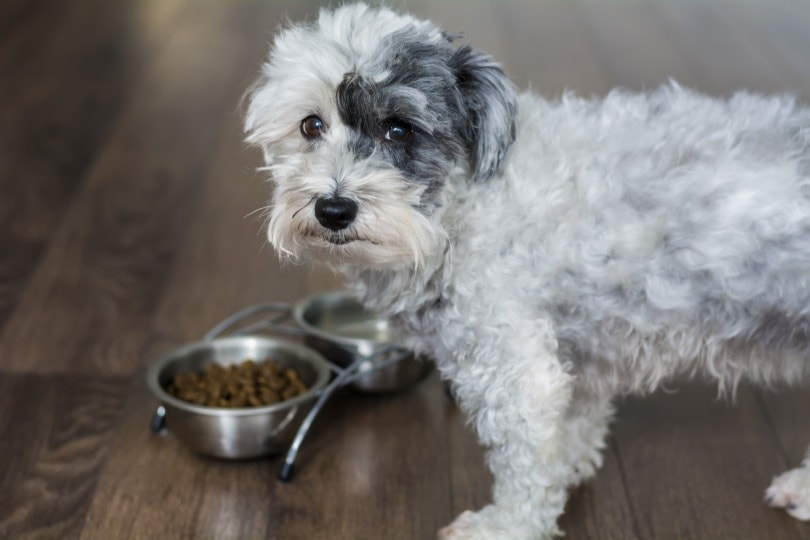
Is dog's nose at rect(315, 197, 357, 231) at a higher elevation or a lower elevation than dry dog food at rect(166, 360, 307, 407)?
higher

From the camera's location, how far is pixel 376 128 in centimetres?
156

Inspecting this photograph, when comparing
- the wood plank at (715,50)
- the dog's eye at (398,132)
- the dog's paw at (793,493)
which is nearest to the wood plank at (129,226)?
the dog's eye at (398,132)

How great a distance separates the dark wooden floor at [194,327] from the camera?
182 centimetres

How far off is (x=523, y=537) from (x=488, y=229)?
0.51 metres

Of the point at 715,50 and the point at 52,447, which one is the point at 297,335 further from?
the point at 715,50

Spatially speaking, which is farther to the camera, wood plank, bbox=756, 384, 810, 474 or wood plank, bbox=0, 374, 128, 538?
wood plank, bbox=756, 384, 810, 474

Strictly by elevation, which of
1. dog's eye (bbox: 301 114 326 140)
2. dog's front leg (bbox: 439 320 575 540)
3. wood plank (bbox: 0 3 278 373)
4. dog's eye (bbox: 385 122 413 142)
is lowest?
wood plank (bbox: 0 3 278 373)

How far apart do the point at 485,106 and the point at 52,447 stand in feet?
3.40

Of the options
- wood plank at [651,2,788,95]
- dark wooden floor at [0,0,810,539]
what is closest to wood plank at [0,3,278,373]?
dark wooden floor at [0,0,810,539]

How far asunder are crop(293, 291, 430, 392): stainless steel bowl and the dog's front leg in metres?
0.38

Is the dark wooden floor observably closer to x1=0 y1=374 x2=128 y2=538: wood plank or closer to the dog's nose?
x1=0 y1=374 x2=128 y2=538: wood plank

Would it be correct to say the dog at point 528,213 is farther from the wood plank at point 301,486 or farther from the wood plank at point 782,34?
the wood plank at point 782,34

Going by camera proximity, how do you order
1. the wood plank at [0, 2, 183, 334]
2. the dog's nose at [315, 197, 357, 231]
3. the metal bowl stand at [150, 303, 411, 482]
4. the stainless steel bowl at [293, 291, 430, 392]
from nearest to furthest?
the dog's nose at [315, 197, 357, 231]
the metal bowl stand at [150, 303, 411, 482]
the stainless steel bowl at [293, 291, 430, 392]
the wood plank at [0, 2, 183, 334]

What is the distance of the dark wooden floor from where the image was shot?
1.82 m
